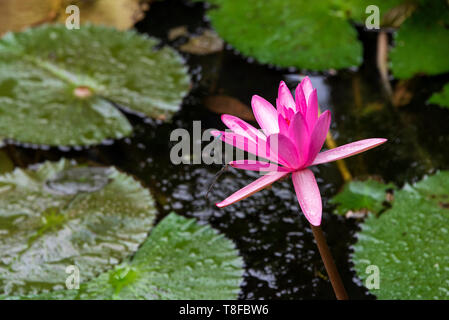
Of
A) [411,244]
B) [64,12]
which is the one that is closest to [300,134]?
[411,244]

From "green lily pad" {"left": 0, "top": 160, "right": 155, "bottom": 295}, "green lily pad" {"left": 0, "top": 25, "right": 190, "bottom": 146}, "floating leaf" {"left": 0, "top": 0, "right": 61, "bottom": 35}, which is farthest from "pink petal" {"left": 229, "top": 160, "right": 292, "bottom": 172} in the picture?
"floating leaf" {"left": 0, "top": 0, "right": 61, "bottom": 35}

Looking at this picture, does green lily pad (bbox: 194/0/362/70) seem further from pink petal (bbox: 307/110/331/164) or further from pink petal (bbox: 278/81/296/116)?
pink petal (bbox: 307/110/331/164)

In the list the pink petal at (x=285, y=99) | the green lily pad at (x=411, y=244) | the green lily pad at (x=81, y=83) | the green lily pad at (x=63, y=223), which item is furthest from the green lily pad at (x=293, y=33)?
the pink petal at (x=285, y=99)

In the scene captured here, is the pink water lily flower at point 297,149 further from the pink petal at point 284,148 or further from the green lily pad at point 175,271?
the green lily pad at point 175,271

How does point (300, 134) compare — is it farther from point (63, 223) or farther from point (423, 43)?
point (423, 43)

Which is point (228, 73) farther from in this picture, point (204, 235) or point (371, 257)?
point (371, 257)
